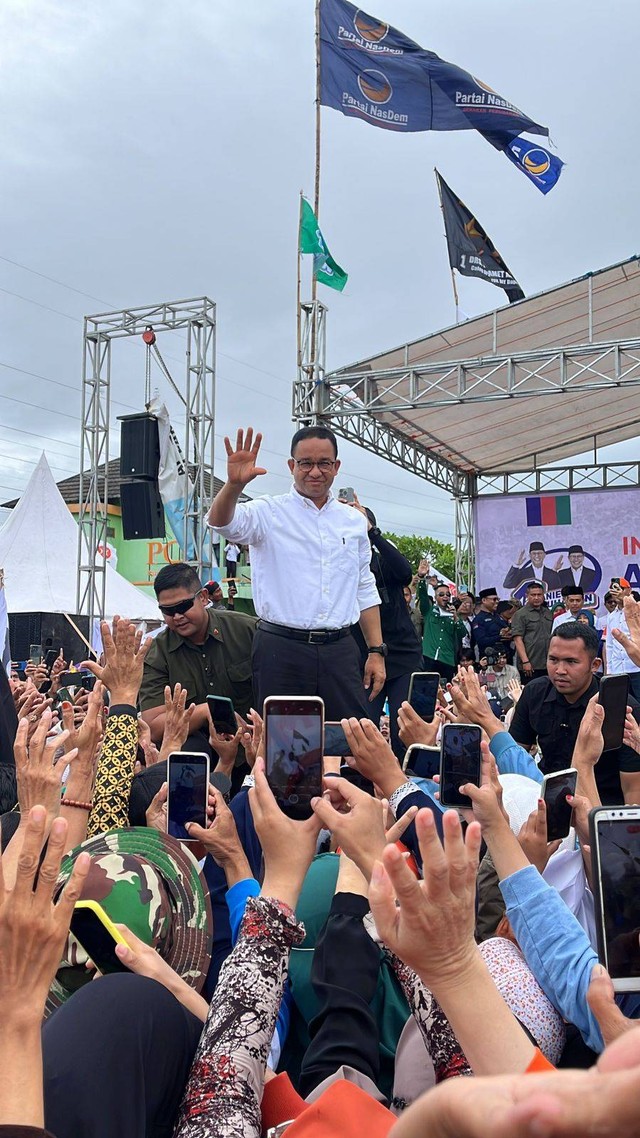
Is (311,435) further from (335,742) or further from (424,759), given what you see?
(424,759)

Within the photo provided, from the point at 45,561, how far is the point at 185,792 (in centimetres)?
1166

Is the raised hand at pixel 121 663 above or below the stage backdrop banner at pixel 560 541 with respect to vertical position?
below

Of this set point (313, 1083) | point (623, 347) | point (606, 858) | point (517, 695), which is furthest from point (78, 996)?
point (623, 347)

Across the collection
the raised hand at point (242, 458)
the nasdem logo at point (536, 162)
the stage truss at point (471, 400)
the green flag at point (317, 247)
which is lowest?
the raised hand at point (242, 458)

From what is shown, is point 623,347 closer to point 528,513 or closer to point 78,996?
point 528,513

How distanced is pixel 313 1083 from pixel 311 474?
2869 millimetres

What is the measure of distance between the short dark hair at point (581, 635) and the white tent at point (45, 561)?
9.36 metres

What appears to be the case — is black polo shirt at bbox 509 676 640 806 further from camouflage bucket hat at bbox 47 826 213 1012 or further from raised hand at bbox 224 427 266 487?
camouflage bucket hat at bbox 47 826 213 1012

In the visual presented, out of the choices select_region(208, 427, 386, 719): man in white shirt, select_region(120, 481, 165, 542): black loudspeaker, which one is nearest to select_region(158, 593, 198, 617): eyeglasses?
select_region(208, 427, 386, 719): man in white shirt

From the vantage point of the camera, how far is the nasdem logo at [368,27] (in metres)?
11.0

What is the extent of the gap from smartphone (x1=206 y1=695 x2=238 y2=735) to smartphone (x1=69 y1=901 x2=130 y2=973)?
2.16m

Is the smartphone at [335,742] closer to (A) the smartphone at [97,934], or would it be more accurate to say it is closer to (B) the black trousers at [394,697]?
(A) the smartphone at [97,934]

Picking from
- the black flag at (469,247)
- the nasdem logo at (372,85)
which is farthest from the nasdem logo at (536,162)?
the nasdem logo at (372,85)

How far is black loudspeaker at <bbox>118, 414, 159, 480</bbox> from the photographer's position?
10484 millimetres
